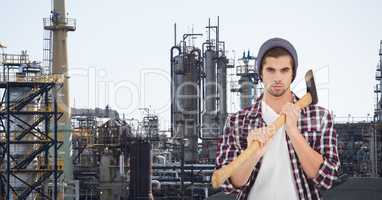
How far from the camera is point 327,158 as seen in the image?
338cm

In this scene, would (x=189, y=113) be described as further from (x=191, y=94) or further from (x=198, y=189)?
(x=198, y=189)

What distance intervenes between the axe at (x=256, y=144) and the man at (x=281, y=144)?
4 cm

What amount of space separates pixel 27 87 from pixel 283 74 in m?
28.9

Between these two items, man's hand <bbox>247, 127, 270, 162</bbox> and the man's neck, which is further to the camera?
the man's neck

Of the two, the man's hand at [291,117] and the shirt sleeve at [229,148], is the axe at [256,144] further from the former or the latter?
the shirt sleeve at [229,148]

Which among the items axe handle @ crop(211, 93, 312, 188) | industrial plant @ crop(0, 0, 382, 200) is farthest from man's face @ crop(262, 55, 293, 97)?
industrial plant @ crop(0, 0, 382, 200)

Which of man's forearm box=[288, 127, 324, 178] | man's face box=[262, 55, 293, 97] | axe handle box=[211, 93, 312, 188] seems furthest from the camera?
man's face box=[262, 55, 293, 97]

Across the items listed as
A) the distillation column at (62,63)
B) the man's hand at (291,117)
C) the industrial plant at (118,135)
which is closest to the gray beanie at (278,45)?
the man's hand at (291,117)

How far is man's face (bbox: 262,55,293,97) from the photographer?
3.47 m

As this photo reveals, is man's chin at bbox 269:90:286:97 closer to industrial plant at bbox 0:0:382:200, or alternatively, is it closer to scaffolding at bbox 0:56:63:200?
industrial plant at bbox 0:0:382:200

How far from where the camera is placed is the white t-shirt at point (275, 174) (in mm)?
3395

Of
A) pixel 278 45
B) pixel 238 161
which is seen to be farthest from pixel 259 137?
pixel 278 45

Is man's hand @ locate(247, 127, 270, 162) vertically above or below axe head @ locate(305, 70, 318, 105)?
below

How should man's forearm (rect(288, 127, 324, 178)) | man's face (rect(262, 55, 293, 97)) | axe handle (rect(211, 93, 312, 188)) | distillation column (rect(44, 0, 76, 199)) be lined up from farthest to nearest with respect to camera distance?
distillation column (rect(44, 0, 76, 199)), man's face (rect(262, 55, 293, 97)), man's forearm (rect(288, 127, 324, 178)), axe handle (rect(211, 93, 312, 188))
